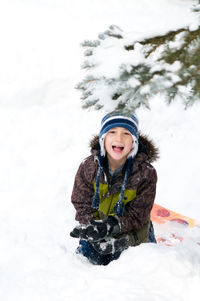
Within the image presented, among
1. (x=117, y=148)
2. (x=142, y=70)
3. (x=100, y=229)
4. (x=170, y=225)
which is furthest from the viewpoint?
(x=170, y=225)

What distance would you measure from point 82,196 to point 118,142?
682mm

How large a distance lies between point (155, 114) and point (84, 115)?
1.65 meters

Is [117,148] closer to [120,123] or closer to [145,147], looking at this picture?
[120,123]

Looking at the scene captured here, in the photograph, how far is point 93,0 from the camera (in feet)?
41.9

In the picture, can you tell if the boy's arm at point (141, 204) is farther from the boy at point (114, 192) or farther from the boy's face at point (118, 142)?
the boy's face at point (118, 142)

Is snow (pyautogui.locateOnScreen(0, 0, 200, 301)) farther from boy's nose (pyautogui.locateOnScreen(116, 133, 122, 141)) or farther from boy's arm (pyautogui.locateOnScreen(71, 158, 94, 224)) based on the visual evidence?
boy's nose (pyautogui.locateOnScreen(116, 133, 122, 141))

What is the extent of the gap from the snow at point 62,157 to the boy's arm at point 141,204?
39 cm

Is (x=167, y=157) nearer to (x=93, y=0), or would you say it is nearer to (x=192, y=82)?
(x=192, y=82)

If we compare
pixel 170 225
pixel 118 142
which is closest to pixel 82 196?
pixel 118 142

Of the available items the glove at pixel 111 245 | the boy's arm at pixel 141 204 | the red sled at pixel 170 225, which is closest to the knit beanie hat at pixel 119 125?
the boy's arm at pixel 141 204

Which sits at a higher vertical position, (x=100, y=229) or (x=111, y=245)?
(x=100, y=229)

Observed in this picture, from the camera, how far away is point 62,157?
6.65 meters

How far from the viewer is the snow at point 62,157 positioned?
8.11ft

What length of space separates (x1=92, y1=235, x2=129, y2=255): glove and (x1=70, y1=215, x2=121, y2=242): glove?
0.09 metres
